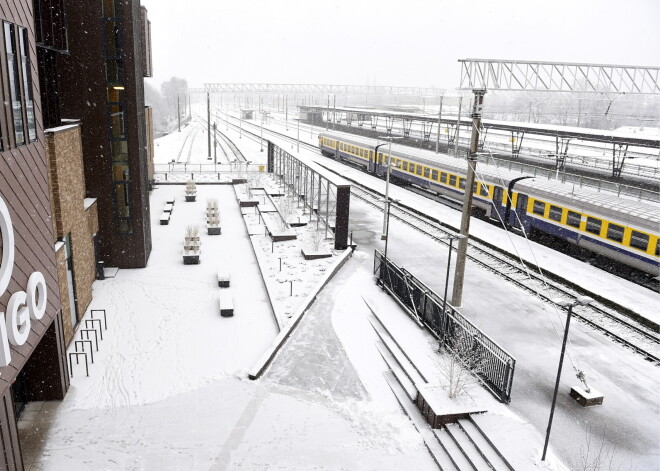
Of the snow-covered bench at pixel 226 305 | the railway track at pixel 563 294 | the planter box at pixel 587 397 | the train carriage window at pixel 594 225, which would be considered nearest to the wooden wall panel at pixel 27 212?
the snow-covered bench at pixel 226 305

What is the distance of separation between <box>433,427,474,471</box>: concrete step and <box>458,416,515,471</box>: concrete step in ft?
1.18

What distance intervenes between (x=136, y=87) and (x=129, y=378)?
11467 mm

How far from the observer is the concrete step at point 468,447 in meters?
9.89

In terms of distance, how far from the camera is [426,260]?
22.0 meters

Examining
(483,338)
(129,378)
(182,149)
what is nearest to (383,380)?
(483,338)

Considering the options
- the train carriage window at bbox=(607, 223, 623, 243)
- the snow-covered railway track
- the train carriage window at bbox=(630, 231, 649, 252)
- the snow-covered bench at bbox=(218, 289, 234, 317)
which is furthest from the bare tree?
the train carriage window at bbox=(607, 223, 623, 243)

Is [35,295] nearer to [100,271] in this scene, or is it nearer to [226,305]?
[226,305]

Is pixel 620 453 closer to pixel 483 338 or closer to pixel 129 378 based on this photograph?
pixel 483 338

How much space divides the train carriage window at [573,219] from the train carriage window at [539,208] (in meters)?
1.51

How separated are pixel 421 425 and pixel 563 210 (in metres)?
14.9

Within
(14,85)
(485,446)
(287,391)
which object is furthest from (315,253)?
(14,85)

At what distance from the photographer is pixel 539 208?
23812mm

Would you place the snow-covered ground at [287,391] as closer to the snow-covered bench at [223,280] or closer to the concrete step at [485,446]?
the concrete step at [485,446]

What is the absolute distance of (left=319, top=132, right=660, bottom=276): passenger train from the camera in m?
18.9
